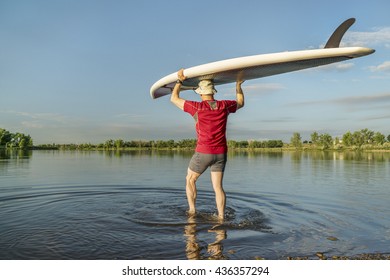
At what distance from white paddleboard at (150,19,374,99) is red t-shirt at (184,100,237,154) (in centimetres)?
72

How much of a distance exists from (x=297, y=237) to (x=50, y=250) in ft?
10.2

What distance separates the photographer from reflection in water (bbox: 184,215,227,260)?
12.8ft

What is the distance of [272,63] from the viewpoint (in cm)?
584

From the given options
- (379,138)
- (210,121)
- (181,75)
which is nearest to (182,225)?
(210,121)

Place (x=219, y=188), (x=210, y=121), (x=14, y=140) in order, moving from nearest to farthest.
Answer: (x=210, y=121) → (x=219, y=188) → (x=14, y=140)

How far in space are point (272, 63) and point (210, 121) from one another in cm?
146

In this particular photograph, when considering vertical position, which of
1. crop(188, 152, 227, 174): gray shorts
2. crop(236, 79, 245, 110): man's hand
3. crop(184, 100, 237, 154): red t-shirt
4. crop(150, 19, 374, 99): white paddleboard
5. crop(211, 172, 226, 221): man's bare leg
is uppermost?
crop(150, 19, 374, 99): white paddleboard

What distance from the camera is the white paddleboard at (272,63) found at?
555cm

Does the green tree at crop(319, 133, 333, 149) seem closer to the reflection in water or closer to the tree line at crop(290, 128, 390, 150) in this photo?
the tree line at crop(290, 128, 390, 150)

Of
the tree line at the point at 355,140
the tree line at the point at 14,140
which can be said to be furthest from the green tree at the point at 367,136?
the tree line at the point at 14,140

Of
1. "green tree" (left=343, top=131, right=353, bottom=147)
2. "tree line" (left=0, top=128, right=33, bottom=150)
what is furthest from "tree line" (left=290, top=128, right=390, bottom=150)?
"tree line" (left=0, top=128, right=33, bottom=150)

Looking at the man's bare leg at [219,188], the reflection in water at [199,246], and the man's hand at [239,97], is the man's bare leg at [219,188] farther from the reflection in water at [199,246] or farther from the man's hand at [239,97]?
the man's hand at [239,97]

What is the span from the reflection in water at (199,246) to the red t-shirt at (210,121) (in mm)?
1189

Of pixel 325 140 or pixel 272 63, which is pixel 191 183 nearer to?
pixel 272 63
